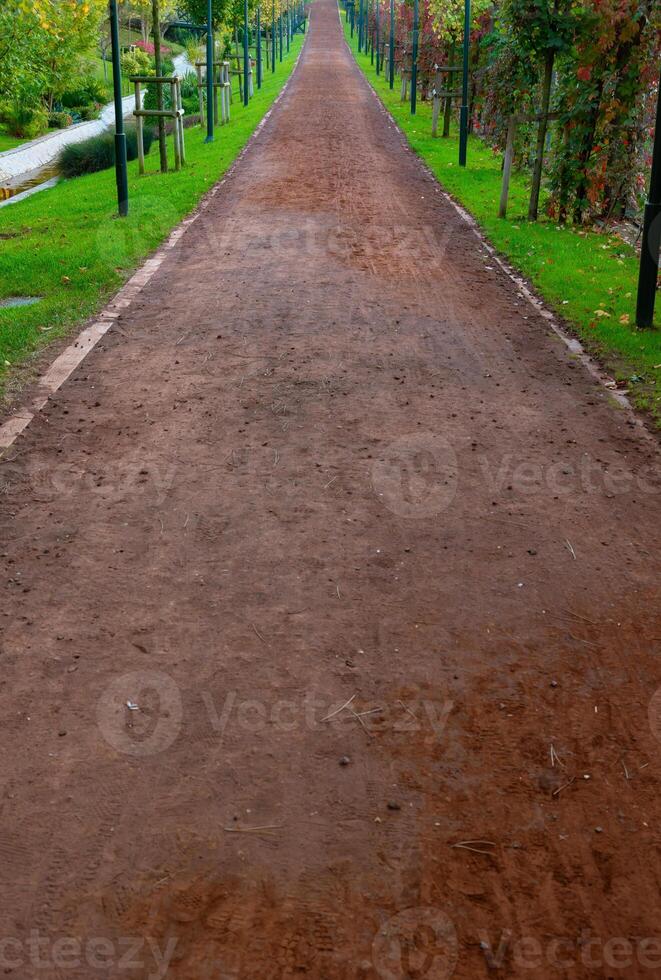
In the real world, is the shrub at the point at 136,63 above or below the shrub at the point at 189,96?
above

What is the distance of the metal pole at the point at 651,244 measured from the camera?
8656 millimetres

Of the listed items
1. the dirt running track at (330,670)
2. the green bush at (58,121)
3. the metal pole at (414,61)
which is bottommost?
the dirt running track at (330,670)

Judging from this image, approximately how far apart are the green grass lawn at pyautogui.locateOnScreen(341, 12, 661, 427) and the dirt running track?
0.56m

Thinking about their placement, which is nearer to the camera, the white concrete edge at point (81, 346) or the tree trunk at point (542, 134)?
the white concrete edge at point (81, 346)

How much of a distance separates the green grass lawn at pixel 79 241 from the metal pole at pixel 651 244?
17.3ft

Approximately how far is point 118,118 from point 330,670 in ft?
38.2

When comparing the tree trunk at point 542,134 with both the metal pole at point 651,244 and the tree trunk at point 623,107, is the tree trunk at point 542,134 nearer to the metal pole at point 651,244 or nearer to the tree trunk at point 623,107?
the tree trunk at point 623,107

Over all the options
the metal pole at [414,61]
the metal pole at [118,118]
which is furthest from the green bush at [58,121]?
→ the metal pole at [118,118]

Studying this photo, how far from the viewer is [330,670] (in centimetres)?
428

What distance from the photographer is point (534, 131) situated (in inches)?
617

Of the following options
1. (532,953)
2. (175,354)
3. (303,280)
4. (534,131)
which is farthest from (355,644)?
(534,131)

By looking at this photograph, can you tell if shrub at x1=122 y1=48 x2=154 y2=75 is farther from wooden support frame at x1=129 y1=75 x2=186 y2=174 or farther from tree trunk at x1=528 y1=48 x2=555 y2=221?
tree trunk at x1=528 y1=48 x2=555 y2=221

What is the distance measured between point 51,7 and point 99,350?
600 centimetres

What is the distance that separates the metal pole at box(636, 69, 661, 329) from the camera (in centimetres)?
866
